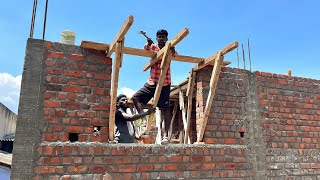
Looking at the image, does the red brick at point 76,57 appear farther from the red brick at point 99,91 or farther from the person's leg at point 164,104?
the person's leg at point 164,104

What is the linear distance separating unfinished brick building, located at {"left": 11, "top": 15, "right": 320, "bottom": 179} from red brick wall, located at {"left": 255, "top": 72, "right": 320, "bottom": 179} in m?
0.02

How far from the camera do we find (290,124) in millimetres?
4535

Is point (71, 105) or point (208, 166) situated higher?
point (71, 105)

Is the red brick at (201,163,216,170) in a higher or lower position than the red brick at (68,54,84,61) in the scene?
lower

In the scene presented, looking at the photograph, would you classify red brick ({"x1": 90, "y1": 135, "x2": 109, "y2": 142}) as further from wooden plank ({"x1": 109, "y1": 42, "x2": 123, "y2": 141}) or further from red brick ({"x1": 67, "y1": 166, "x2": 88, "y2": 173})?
red brick ({"x1": 67, "y1": 166, "x2": 88, "y2": 173})

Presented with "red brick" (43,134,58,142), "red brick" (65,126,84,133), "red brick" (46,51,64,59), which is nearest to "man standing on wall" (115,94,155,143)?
"red brick" (65,126,84,133)

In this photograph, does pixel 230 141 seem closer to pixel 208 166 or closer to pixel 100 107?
pixel 208 166

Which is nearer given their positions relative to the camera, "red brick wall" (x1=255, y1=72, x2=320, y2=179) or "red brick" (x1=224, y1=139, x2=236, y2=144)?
"red brick" (x1=224, y1=139, x2=236, y2=144)

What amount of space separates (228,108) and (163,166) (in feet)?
4.46

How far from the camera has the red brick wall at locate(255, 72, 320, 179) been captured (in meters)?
4.32

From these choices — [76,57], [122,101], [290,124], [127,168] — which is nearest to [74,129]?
[127,168]

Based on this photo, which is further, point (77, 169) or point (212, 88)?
point (212, 88)

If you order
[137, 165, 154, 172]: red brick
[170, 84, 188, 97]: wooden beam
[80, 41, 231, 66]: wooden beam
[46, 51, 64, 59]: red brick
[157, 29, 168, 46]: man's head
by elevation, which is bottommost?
[137, 165, 154, 172]: red brick

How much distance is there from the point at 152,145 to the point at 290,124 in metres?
2.38
